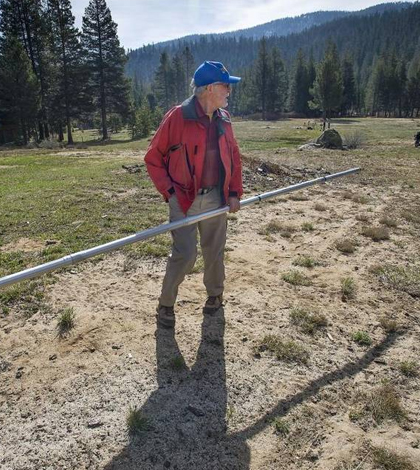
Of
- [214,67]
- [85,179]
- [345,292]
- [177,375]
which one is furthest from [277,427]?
[85,179]

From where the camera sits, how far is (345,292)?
5.20 metres

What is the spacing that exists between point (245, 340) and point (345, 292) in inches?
71.5

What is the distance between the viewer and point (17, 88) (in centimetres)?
3606

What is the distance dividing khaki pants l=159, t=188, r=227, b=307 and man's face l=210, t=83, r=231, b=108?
2.83 ft

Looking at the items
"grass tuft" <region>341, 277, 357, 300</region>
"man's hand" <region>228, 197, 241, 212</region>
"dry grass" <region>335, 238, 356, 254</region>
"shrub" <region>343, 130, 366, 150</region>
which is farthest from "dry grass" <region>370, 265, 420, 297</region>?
"shrub" <region>343, 130, 366, 150</region>

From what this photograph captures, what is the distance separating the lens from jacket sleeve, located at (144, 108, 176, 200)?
12.1ft

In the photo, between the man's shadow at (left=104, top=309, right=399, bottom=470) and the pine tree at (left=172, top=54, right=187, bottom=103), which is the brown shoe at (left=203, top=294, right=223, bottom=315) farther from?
the pine tree at (left=172, top=54, right=187, bottom=103)

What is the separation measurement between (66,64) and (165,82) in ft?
189

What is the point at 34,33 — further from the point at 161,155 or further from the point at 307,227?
the point at 161,155

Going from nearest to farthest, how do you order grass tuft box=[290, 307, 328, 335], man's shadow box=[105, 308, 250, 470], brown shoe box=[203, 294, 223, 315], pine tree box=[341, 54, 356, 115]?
man's shadow box=[105, 308, 250, 470], grass tuft box=[290, 307, 328, 335], brown shoe box=[203, 294, 223, 315], pine tree box=[341, 54, 356, 115]

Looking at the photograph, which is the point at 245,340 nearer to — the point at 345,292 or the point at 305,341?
the point at 305,341

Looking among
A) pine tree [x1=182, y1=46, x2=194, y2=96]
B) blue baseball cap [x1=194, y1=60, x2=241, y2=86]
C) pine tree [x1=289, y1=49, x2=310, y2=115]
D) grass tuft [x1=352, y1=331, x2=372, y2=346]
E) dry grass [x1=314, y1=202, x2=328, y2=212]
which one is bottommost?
grass tuft [x1=352, y1=331, x2=372, y2=346]

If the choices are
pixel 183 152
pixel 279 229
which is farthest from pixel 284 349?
pixel 279 229

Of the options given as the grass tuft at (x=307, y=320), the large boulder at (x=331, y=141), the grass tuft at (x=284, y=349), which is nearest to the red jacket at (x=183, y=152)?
the grass tuft at (x=284, y=349)
